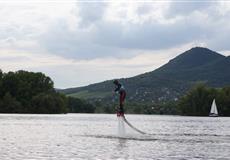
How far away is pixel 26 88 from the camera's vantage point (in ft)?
543

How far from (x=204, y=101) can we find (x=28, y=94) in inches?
2008

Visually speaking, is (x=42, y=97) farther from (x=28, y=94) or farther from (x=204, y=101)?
(x=204, y=101)

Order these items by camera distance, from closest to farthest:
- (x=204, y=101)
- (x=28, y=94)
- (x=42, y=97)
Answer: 1. (x=42, y=97)
2. (x=28, y=94)
3. (x=204, y=101)

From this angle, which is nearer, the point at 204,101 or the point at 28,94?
the point at 28,94

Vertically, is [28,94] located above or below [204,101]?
above

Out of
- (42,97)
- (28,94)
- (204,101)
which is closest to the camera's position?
(42,97)

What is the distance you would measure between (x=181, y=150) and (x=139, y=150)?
223 centimetres

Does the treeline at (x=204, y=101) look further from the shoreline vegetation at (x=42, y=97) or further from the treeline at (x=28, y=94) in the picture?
the treeline at (x=28, y=94)

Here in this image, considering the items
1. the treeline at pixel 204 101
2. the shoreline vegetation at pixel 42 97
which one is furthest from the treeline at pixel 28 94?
the treeline at pixel 204 101

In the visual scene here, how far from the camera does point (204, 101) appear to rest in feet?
568

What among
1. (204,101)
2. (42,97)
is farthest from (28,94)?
(204,101)

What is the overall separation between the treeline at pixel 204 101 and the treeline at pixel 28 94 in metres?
37.2

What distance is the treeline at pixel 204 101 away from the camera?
564ft

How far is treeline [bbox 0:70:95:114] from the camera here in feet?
516
